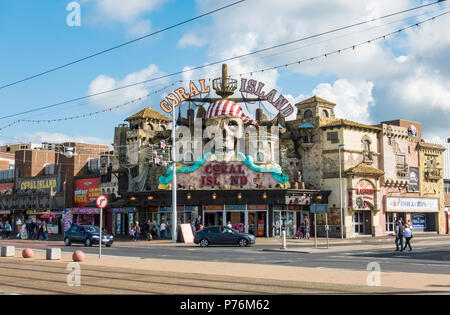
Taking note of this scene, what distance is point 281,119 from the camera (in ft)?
170

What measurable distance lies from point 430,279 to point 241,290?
246 inches

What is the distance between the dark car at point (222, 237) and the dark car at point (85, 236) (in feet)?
20.6

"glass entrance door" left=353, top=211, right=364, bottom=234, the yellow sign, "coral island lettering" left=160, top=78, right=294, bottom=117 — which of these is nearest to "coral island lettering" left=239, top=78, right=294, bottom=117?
"coral island lettering" left=160, top=78, right=294, bottom=117

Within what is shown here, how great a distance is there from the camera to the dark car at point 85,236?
34531 millimetres

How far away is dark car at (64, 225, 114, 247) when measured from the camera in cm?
3453

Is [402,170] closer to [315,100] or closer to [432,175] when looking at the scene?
[432,175]

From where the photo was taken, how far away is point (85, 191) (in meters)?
58.2

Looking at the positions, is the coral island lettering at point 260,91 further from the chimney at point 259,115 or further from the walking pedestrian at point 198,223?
the walking pedestrian at point 198,223

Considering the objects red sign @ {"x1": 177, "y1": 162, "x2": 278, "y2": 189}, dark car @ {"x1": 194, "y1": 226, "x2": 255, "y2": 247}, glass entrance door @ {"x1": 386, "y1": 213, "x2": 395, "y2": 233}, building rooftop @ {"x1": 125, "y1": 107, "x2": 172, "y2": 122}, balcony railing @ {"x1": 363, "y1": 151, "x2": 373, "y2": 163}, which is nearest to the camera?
dark car @ {"x1": 194, "y1": 226, "x2": 255, "y2": 247}

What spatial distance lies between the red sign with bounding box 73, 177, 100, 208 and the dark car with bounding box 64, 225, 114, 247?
834 inches

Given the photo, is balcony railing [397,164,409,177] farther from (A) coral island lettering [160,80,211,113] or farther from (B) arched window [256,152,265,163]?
(A) coral island lettering [160,80,211,113]

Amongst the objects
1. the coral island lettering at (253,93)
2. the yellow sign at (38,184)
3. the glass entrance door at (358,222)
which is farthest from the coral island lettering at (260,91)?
the yellow sign at (38,184)
